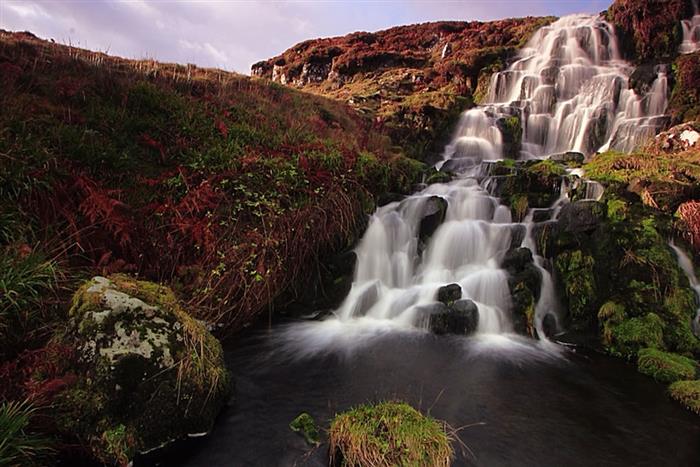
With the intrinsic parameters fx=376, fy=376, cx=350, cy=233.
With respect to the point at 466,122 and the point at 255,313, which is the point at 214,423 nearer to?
the point at 255,313

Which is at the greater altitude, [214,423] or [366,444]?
[366,444]

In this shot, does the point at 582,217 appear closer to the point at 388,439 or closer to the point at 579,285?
the point at 579,285

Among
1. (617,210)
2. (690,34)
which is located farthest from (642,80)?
(617,210)

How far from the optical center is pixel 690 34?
Result: 19578mm

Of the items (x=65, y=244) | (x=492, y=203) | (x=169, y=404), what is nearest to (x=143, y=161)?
(x=65, y=244)

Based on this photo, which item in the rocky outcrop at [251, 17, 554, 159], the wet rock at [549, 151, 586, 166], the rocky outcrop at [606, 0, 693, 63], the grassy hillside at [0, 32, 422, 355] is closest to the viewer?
the grassy hillside at [0, 32, 422, 355]

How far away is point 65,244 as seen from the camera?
5219mm

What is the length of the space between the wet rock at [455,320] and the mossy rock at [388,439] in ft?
11.7

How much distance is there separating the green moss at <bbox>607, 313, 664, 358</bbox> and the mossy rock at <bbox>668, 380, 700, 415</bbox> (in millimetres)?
1103

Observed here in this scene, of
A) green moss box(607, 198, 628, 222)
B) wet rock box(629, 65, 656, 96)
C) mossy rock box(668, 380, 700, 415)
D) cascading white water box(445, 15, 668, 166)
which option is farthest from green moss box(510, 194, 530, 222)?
wet rock box(629, 65, 656, 96)

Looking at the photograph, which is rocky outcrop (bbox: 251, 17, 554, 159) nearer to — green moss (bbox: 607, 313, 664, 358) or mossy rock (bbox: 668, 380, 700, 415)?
green moss (bbox: 607, 313, 664, 358)

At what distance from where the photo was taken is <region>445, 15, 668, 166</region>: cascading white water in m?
16.2

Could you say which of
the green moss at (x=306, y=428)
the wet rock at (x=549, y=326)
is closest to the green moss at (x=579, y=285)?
the wet rock at (x=549, y=326)

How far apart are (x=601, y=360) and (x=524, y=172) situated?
221 inches
